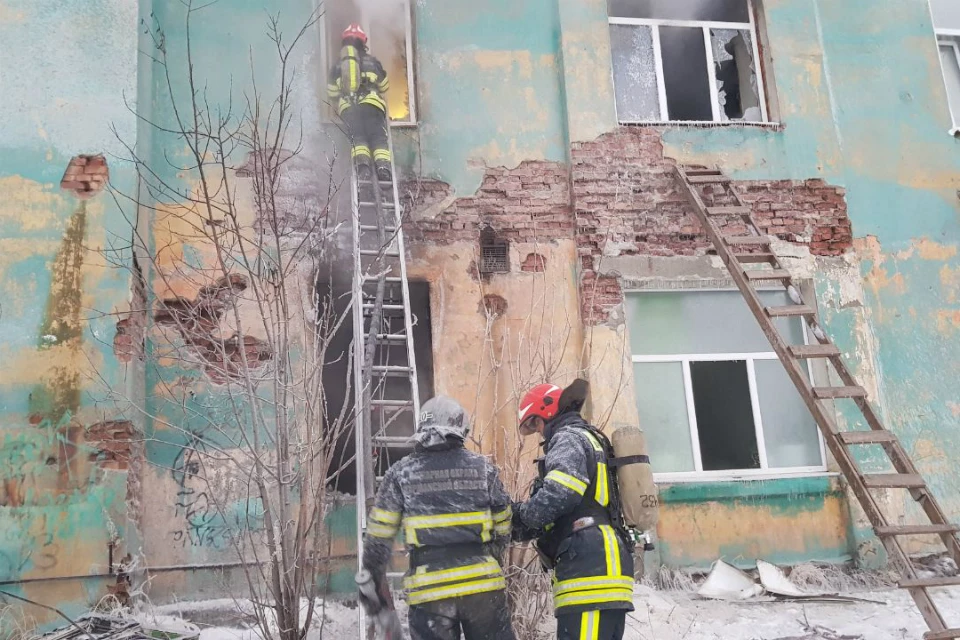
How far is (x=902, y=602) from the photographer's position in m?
5.48

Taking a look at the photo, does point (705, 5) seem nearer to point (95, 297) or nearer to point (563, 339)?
point (563, 339)

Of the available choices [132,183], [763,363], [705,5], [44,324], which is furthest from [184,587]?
[705,5]

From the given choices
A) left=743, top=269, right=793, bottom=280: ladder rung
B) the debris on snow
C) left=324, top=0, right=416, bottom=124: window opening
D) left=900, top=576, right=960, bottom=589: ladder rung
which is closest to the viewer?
the debris on snow

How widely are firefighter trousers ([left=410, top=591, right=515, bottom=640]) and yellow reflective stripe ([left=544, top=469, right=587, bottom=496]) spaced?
0.53 metres

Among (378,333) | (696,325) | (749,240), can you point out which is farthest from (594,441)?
(696,325)

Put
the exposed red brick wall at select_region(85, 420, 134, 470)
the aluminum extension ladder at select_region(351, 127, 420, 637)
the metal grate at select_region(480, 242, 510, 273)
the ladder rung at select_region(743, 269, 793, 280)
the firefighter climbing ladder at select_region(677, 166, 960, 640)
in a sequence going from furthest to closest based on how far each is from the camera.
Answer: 1. the metal grate at select_region(480, 242, 510, 273)
2. the ladder rung at select_region(743, 269, 793, 280)
3. the exposed red brick wall at select_region(85, 420, 134, 470)
4. the aluminum extension ladder at select_region(351, 127, 420, 637)
5. the firefighter climbing ladder at select_region(677, 166, 960, 640)

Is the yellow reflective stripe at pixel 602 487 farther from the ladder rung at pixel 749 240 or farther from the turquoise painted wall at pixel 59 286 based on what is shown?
the turquoise painted wall at pixel 59 286

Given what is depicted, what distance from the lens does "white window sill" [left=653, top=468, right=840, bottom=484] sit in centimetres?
610

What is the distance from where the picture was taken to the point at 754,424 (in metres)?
6.40

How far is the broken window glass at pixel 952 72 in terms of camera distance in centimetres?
782

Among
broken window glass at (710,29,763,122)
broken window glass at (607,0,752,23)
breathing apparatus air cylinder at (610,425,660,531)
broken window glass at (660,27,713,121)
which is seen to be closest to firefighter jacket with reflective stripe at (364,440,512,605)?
breathing apparatus air cylinder at (610,425,660,531)

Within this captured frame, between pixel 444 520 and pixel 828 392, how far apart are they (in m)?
3.07

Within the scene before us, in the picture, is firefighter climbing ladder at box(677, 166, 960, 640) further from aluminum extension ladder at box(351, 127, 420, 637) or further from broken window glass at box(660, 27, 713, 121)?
aluminum extension ladder at box(351, 127, 420, 637)

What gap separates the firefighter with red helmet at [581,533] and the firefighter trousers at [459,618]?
27 cm
